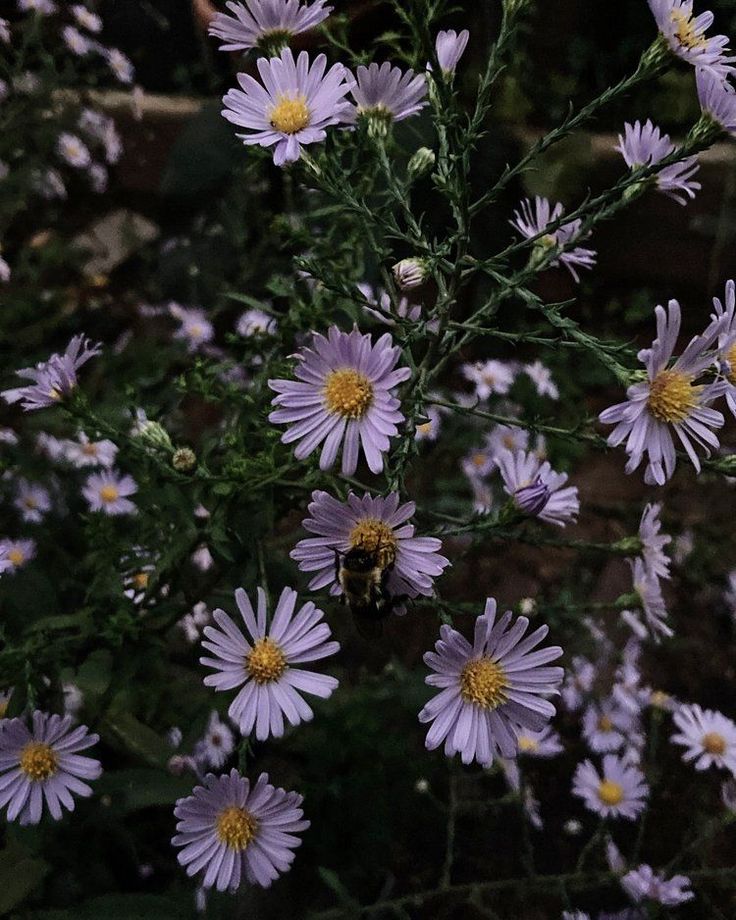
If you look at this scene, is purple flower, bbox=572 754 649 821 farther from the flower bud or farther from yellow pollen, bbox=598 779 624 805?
the flower bud

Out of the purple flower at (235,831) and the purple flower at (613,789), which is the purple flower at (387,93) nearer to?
the purple flower at (235,831)

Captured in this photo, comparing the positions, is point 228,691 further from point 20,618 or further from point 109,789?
point 20,618

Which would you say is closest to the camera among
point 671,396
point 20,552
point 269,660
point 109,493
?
point 671,396

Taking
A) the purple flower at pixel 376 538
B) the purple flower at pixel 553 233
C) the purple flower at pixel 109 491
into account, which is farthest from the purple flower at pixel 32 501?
the purple flower at pixel 553 233

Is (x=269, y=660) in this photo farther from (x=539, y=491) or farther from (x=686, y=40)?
(x=686, y=40)

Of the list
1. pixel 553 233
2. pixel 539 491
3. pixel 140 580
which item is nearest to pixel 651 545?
pixel 539 491

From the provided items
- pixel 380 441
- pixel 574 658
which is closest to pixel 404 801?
pixel 574 658
